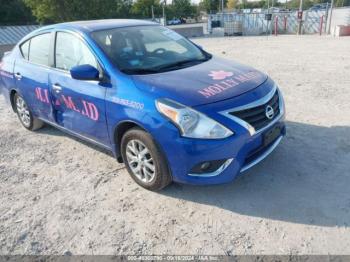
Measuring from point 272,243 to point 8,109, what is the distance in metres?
6.24

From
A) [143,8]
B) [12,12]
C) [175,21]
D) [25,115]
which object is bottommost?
[175,21]

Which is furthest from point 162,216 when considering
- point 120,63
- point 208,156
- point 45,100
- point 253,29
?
point 253,29

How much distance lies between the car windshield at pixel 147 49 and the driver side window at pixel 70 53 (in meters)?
0.19

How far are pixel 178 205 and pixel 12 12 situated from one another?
44.1 meters

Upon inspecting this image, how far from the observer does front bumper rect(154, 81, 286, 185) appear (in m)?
3.01

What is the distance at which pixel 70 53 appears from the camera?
13.5ft

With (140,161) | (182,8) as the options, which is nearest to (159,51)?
(140,161)

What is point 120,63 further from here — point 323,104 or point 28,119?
point 323,104

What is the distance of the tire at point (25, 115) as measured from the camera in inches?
212

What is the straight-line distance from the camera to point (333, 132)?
466 centimetres

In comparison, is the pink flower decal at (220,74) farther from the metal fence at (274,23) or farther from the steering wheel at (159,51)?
the metal fence at (274,23)

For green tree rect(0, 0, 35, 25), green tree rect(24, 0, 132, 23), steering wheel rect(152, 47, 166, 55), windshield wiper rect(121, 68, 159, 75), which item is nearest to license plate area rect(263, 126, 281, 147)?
windshield wiper rect(121, 68, 159, 75)

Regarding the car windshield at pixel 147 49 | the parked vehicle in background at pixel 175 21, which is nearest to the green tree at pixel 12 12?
the parked vehicle in background at pixel 175 21

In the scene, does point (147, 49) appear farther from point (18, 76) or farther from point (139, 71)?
point (18, 76)
